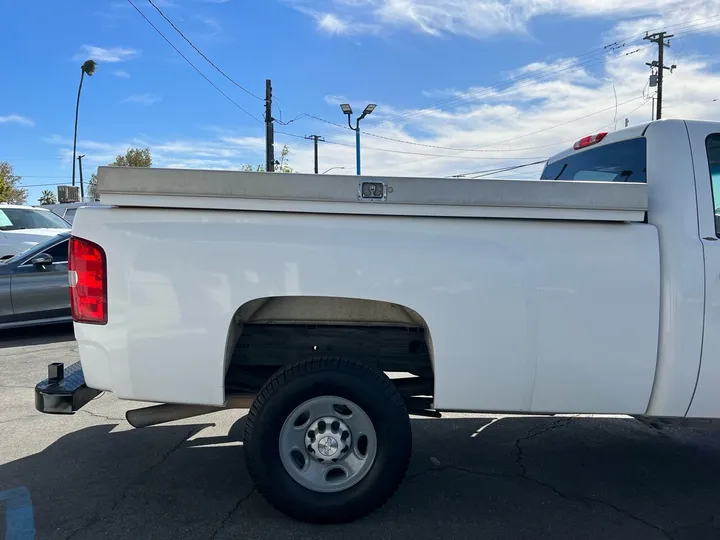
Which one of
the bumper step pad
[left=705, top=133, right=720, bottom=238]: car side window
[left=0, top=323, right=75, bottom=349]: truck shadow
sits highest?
[left=705, top=133, right=720, bottom=238]: car side window

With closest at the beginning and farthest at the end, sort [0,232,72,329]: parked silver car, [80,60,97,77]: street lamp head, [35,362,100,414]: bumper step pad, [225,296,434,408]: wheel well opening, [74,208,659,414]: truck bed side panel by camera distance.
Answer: [74,208,659,414]: truck bed side panel < [35,362,100,414]: bumper step pad < [225,296,434,408]: wheel well opening < [0,232,72,329]: parked silver car < [80,60,97,77]: street lamp head

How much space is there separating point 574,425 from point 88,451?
13.0 ft

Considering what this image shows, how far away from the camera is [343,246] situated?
282 centimetres

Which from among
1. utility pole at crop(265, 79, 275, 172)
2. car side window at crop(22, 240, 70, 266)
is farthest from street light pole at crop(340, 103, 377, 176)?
car side window at crop(22, 240, 70, 266)

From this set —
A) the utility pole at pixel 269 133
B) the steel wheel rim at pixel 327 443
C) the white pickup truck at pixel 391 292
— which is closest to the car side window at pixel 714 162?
the white pickup truck at pixel 391 292

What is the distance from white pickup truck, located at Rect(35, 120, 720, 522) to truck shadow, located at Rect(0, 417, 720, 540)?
40 cm

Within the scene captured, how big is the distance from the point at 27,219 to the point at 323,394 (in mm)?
11040

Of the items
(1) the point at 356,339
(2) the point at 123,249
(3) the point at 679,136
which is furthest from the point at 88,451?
(3) the point at 679,136

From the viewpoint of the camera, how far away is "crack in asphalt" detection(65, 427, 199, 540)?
2.94 metres

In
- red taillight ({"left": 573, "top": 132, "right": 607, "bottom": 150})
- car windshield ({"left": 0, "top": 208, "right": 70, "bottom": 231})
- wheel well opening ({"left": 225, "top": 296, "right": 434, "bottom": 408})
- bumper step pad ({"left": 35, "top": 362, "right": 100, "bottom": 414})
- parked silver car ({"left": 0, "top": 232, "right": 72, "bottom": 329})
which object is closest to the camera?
bumper step pad ({"left": 35, "top": 362, "right": 100, "bottom": 414})

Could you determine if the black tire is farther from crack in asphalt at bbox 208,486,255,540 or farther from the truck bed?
the truck bed

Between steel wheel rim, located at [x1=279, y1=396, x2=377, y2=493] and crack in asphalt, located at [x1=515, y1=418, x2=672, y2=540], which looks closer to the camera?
steel wheel rim, located at [x1=279, y1=396, x2=377, y2=493]

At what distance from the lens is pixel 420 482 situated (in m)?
3.52

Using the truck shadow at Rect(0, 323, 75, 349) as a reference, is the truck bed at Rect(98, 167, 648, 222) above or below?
above
